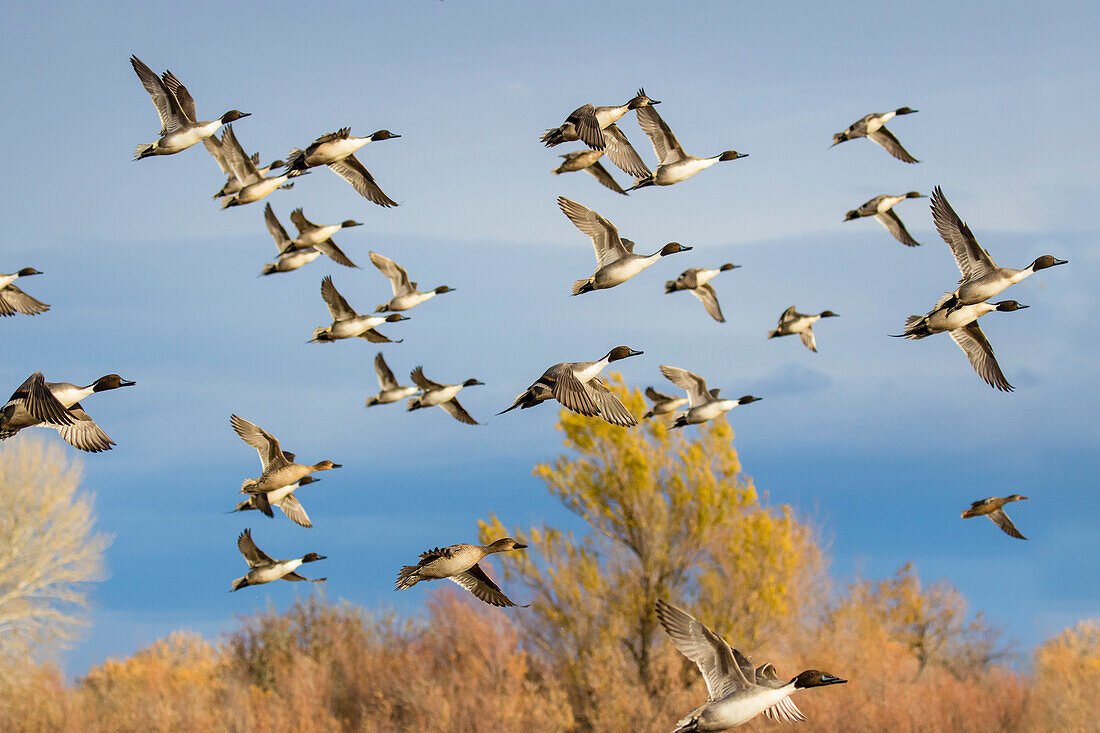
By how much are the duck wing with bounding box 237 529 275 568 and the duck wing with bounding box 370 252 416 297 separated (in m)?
4.73

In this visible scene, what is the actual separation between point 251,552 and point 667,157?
6.71 metres

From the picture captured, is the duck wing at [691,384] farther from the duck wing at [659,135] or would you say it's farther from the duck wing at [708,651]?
the duck wing at [708,651]

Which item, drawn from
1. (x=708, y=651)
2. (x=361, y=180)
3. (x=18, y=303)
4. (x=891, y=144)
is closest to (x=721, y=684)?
(x=708, y=651)

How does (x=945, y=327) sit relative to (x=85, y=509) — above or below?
below

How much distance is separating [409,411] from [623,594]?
1227 cm

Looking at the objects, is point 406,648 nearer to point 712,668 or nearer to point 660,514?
point 660,514

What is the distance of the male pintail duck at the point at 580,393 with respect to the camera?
8523 mm

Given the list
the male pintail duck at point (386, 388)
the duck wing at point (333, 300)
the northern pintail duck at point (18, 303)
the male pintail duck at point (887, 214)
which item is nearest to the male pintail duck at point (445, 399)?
the male pintail duck at point (386, 388)

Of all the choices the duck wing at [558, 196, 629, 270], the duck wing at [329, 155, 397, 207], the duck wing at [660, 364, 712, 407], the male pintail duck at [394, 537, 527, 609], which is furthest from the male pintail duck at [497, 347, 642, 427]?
the duck wing at [660, 364, 712, 407]

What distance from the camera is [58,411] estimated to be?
9.19 m

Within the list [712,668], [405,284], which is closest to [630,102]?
[405,284]

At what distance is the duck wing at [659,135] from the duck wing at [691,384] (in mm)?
4415

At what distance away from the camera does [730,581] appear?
2616cm

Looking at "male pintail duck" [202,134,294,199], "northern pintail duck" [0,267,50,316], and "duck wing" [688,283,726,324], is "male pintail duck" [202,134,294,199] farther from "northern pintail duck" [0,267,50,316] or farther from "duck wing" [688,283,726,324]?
"duck wing" [688,283,726,324]
